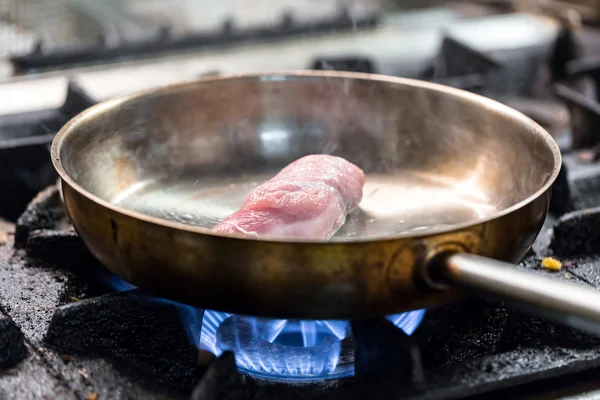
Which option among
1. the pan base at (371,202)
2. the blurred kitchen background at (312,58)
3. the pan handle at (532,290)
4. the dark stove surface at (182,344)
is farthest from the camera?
the blurred kitchen background at (312,58)

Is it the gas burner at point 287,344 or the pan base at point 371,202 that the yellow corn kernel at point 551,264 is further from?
the gas burner at point 287,344

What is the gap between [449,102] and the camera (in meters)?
1.39

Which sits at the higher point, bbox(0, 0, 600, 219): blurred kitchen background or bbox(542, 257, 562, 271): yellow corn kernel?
bbox(0, 0, 600, 219): blurred kitchen background

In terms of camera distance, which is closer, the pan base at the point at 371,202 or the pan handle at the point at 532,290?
the pan handle at the point at 532,290

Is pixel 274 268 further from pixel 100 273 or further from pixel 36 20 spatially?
pixel 36 20

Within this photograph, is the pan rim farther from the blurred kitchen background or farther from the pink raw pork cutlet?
the blurred kitchen background

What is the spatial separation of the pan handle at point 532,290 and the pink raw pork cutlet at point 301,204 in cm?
35

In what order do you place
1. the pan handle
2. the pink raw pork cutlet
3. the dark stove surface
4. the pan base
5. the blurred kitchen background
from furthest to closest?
1. the blurred kitchen background
2. the pan base
3. the pink raw pork cutlet
4. the dark stove surface
5. the pan handle

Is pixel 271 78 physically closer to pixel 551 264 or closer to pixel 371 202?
pixel 371 202

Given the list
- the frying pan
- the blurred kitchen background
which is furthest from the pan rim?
the blurred kitchen background

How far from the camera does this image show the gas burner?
0.96 m

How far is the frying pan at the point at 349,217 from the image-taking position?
31.2 inches

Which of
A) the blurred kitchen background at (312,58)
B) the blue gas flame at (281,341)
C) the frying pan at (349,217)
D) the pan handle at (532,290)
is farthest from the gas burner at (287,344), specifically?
the blurred kitchen background at (312,58)

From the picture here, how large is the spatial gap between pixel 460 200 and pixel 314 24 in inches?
47.9
